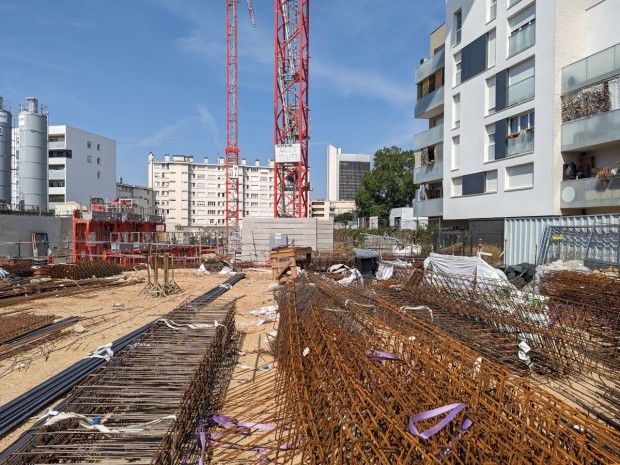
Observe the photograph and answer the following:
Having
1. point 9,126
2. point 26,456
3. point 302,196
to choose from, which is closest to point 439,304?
point 26,456

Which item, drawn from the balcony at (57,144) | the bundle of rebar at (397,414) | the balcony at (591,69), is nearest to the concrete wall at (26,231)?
the bundle of rebar at (397,414)

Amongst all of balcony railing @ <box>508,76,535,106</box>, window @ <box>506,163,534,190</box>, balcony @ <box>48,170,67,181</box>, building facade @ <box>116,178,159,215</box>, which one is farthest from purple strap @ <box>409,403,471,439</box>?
building facade @ <box>116,178,159,215</box>

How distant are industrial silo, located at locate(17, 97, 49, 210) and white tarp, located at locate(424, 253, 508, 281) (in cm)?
2541

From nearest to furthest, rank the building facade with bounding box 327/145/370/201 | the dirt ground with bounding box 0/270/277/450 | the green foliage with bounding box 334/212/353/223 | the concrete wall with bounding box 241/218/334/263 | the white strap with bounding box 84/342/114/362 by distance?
the white strap with bounding box 84/342/114/362, the dirt ground with bounding box 0/270/277/450, the concrete wall with bounding box 241/218/334/263, the green foliage with bounding box 334/212/353/223, the building facade with bounding box 327/145/370/201

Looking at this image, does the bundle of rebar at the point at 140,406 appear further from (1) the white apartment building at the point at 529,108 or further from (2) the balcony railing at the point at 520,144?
(2) the balcony railing at the point at 520,144

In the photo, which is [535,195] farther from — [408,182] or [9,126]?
[408,182]

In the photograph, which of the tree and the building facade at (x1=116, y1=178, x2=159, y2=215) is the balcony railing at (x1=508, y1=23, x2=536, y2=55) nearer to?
the tree

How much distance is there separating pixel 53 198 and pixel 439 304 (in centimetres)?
5122

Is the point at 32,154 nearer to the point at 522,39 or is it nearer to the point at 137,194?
the point at 522,39

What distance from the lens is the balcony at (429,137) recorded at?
83.1 ft

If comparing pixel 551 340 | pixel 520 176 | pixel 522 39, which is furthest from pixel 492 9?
pixel 551 340

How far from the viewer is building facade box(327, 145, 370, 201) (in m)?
146

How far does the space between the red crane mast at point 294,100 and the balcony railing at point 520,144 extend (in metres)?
11.9

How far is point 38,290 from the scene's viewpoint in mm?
12281
